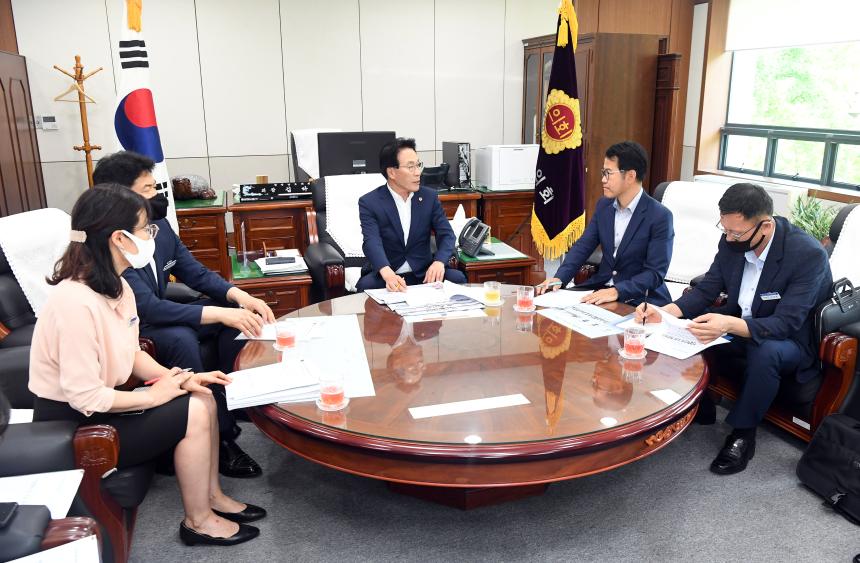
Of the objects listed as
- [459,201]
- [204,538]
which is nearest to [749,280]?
[204,538]

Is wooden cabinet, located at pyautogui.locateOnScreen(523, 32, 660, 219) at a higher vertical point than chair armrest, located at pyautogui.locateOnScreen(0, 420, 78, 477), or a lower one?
higher

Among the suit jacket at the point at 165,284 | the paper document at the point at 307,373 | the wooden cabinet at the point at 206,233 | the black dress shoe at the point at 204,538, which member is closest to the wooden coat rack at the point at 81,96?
the wooden cabinet at the point at 206,233

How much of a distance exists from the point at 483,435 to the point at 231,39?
4.59 metres

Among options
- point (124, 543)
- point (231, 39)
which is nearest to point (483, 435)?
point (124, 543)

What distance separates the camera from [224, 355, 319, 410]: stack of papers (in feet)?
5.83

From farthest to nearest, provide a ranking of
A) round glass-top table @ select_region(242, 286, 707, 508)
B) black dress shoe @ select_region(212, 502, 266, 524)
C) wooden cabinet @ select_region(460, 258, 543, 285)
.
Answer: wooden cabinet @ select_region(460, 258, 543, 285) → black dress shoe @ select_region(212, 502, 266, 524) → round glass-top table @ select_region(242, 286, 707, 508)

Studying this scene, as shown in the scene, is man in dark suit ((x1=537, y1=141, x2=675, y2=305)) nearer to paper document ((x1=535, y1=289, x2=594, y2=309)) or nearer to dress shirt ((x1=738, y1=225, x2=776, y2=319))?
paper document ((x1=535, y1=289, x2=594, y2=309))

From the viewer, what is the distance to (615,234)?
3008mm

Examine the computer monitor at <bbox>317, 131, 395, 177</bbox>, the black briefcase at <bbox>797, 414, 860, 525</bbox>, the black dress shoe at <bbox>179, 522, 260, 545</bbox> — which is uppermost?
the computer monitor at <bbox>317, 131, 395, 177</bbox>

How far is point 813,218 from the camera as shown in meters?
3.95

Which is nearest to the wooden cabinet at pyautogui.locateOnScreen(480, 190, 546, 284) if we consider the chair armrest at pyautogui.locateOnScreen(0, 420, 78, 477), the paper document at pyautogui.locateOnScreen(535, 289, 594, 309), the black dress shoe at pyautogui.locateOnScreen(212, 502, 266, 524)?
the paper document at pyautogui.locateOnScreen(535, 289, 594, 309)

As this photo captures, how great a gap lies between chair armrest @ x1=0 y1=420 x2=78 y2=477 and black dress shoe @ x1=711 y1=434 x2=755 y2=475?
211 cm

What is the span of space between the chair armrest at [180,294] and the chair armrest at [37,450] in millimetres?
1261

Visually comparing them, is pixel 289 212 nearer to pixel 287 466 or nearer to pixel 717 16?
pixel 287 466
